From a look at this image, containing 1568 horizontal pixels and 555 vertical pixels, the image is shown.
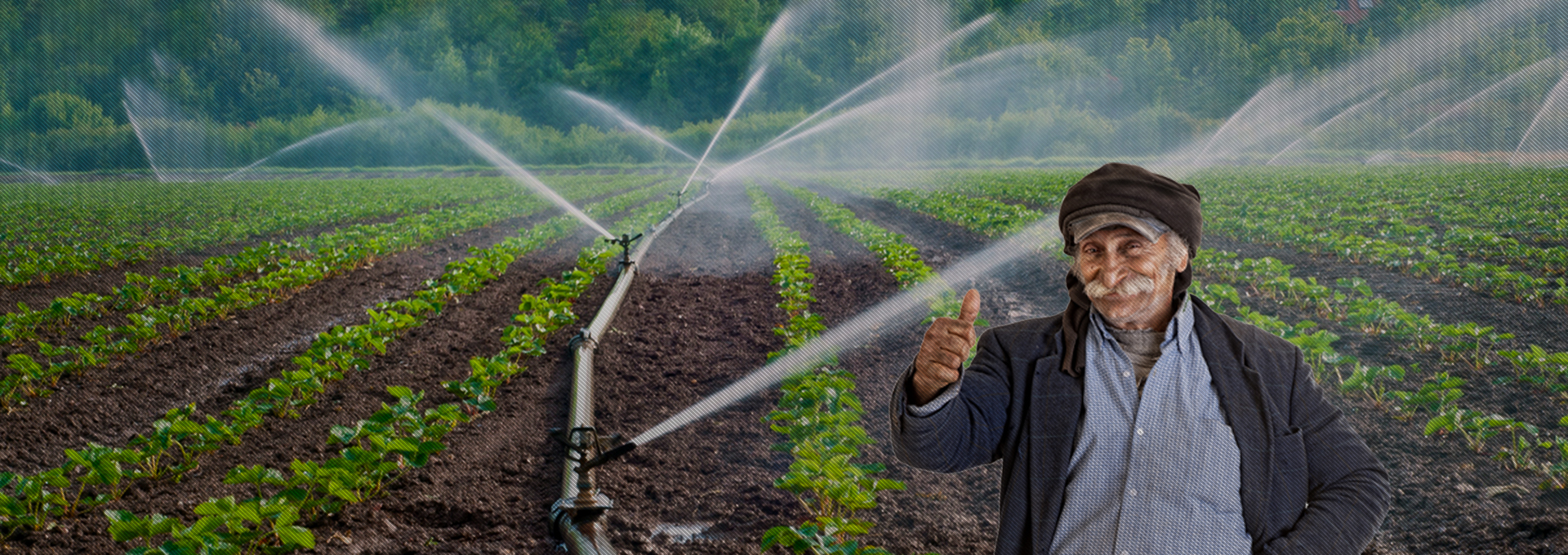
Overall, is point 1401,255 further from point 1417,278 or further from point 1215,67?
point 1215,67

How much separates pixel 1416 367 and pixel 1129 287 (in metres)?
4.66

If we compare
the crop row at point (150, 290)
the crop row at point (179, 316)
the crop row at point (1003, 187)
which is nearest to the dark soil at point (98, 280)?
the crop row at point (150, 290)

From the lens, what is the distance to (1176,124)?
151ft

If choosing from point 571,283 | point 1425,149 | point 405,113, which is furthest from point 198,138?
point 1425,149

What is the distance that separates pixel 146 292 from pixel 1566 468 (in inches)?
394

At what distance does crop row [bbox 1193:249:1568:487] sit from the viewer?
3701 millimetres

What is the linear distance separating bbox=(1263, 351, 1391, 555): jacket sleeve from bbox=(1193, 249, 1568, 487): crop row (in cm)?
220

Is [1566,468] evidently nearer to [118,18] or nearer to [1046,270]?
[1046,270]

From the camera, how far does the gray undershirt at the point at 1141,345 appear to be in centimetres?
182

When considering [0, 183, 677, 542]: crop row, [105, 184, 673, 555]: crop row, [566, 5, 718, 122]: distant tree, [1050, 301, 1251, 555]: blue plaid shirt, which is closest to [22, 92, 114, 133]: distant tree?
[566, 5, 718, 122]: distant tree

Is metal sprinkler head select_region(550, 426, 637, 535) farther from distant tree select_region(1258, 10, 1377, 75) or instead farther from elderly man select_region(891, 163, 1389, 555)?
distant tree select_region(1258, 10, 1377, 75)

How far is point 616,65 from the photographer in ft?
195

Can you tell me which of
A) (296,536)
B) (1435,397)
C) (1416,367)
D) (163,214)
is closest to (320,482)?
(296,536)

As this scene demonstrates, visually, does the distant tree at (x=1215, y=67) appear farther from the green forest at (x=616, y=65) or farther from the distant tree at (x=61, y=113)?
the distant tree at (x=61, y=113)
